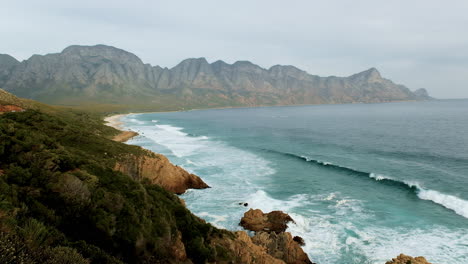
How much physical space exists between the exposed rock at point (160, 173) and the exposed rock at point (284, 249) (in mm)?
17895

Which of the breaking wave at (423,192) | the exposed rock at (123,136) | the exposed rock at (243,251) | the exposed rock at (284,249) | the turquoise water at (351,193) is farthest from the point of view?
the exposed rock at (123,136)

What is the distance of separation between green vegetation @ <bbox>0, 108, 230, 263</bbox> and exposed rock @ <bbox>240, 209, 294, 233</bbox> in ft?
28.8

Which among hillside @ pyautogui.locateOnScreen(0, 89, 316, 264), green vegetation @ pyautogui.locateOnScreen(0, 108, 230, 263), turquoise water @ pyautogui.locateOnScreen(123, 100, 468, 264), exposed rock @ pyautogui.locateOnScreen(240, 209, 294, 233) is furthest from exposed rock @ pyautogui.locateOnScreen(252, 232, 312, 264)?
green vegetation @ pyautogui.locateOnScreen(0, 108, 230, 263)

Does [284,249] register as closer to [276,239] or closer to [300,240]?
[276,239]

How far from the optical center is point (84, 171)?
15.2 m

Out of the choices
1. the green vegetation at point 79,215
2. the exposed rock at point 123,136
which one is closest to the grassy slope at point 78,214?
the green vegetation at point 79,215

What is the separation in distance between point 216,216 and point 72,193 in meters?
18.4

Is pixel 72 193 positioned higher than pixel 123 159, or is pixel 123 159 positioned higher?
pixel 72 193

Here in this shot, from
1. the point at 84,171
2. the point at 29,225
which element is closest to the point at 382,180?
the point at 84,171

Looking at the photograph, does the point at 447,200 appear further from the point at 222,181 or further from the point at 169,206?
the point at 169,206

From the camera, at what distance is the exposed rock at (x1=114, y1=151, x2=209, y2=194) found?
3572 cm

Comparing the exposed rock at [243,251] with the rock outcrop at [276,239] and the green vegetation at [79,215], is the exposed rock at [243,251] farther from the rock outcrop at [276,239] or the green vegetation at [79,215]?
the rock outcrop at [276,239]

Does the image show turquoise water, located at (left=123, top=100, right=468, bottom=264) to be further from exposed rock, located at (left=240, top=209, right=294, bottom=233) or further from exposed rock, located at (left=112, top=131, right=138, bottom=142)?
exposed rock, located at (left=112, top=131, right=138, bottom=142)

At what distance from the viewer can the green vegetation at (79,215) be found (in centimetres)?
845
